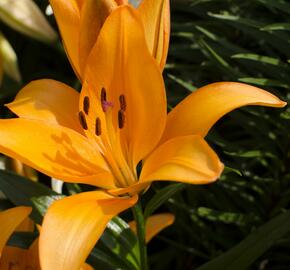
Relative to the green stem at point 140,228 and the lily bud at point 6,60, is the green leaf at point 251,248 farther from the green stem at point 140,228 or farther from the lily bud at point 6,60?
the lily bud at point 6,60

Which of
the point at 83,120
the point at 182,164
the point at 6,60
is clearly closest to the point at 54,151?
the point at 83,120

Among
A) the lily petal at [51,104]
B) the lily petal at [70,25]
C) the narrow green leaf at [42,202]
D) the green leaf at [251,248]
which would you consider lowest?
the green leaf at [251,248]

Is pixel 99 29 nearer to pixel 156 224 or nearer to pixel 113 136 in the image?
pixel 113 136

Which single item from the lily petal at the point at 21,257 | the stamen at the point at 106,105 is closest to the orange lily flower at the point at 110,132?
the stamen at the point at 106,105


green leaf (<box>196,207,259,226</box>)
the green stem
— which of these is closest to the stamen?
the green stem

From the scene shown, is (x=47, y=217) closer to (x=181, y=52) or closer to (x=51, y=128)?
(x=51, y=128)
